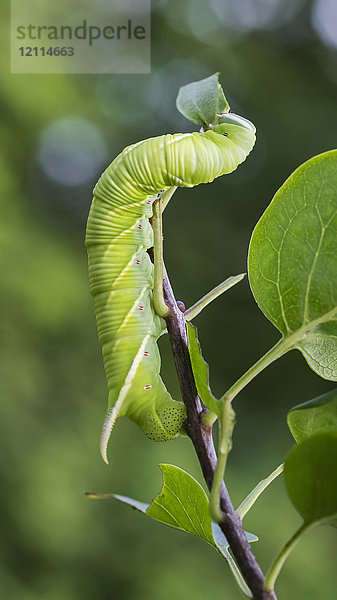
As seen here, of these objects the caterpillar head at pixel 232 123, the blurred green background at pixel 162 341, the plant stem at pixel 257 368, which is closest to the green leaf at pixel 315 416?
the plant stem at pixel 257 368

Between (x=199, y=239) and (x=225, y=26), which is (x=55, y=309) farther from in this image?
(x=225, y=26)

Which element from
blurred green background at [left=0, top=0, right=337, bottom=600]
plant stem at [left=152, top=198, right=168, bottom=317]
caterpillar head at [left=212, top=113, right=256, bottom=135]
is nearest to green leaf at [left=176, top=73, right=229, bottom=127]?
caterpillar head at [left=212, top=113, right=256, bottom=135]

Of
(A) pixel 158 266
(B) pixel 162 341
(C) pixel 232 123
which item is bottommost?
(B) pixel 162 341

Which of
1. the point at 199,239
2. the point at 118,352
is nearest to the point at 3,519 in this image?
the point at 199,239

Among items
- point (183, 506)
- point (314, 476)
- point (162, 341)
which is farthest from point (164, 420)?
point (162, 341)

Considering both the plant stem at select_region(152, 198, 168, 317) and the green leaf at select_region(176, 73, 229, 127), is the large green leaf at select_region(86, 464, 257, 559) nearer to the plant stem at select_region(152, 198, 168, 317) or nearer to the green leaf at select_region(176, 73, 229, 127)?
the plant stem at select_region(152, 198, 168, 317)

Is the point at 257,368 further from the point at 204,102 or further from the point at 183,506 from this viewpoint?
the point at 204,102

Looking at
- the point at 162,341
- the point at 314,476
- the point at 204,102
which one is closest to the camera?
the point at 314,476
